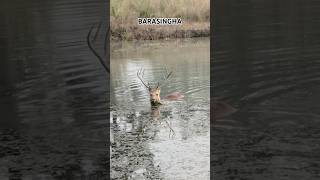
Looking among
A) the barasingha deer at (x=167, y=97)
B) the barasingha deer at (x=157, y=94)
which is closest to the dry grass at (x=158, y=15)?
the barasingha deer at (x=167, y=97)

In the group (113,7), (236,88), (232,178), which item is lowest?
(232,178)

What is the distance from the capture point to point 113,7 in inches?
786

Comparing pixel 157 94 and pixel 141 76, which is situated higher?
pixel 141 76

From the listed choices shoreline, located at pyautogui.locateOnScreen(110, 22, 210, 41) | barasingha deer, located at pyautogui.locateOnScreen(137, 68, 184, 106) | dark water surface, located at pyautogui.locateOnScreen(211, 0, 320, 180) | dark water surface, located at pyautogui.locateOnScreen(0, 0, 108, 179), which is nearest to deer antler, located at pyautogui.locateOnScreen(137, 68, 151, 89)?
barasingha deer, located at pyautogui.locateOnScreen(137, 68, 184, 106)

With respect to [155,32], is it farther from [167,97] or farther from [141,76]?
[167,97]

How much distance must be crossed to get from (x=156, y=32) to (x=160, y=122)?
9460 millimetres

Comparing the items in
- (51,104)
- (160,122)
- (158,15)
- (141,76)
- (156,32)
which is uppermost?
(158,15)

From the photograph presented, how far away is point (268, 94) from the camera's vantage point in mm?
9352

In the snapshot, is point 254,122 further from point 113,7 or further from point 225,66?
point 113,7

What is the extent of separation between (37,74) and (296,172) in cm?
623

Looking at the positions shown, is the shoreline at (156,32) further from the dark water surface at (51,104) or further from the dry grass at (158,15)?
the dark water surface at (51,104)

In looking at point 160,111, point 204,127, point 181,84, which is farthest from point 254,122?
point 181,84

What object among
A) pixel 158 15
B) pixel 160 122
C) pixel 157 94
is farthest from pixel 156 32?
pixel 160 122

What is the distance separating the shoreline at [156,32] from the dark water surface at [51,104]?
1.21 metres
